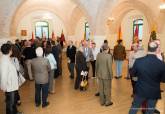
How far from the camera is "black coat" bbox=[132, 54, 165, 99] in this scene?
4.29m

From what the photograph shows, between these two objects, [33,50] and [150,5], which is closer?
[33,50]

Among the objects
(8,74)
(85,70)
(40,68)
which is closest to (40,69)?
(40,68)

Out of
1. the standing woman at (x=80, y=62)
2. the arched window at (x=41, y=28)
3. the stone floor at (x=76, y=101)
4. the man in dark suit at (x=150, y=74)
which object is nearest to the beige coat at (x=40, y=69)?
the stone floor at (x=76, y=101)

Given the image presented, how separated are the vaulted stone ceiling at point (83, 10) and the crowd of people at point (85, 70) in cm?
138

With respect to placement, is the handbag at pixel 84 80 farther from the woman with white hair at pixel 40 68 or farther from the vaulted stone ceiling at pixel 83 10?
the vaulted stone ceiling at pixel 83 10

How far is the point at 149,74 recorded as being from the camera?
4328 mm

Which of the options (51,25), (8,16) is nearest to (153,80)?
(8,16)

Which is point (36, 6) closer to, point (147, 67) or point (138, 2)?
point (138, 2)

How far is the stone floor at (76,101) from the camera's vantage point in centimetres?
650

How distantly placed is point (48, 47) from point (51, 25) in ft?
53.7

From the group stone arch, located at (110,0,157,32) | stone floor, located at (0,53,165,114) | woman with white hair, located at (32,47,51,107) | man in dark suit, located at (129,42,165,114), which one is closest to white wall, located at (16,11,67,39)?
stone arch, located at (110,0,157,32)

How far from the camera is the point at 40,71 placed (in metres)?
6.52

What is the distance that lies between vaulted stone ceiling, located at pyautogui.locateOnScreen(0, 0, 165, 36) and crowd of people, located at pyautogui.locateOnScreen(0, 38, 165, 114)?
138cm

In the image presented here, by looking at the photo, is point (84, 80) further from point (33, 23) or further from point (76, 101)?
point (33, 23)
